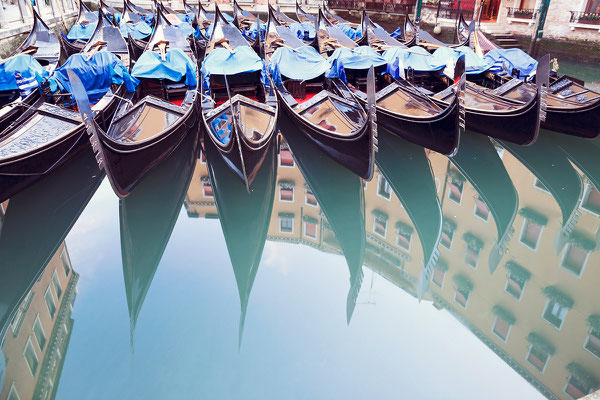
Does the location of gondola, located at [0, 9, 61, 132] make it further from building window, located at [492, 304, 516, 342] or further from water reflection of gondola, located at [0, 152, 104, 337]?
building window, located at [492, 304, 516, 342]

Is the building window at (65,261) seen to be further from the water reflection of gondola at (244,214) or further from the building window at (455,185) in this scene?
the building window at (455,185)

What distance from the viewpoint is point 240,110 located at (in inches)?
173

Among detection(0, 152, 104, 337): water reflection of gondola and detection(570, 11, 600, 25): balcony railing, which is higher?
detection(570, 11, 600, 25): balcony railing

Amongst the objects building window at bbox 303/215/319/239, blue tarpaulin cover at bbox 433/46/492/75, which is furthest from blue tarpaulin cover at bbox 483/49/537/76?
building window at bbox 303/215/319/239

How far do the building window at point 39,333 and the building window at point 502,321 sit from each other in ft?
10.1

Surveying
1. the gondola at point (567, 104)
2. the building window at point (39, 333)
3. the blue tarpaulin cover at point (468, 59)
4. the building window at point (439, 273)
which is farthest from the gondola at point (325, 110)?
the building window at point (39, 333)

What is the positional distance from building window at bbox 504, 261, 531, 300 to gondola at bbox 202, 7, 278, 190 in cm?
236

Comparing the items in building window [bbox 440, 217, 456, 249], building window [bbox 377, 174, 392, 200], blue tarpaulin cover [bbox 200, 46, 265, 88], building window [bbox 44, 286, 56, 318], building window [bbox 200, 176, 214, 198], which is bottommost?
building window [bbox 440, 217, 456, 249]

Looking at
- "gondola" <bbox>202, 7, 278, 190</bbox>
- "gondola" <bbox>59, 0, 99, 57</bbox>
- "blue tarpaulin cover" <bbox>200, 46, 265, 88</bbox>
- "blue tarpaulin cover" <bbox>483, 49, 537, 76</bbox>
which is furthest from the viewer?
"gondola" <bbox>59, 0, 99, 57</bbox>

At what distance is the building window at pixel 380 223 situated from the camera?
389 cm

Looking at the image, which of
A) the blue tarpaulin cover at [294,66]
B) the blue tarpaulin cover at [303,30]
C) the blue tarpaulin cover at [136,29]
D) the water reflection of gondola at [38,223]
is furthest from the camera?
the blue tarpaulin cover at [303,30]

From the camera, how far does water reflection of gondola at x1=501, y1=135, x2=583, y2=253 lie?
4.11 m

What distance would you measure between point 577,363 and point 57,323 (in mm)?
3462

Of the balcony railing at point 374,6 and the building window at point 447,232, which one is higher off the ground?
the balcony railing at point 374,6
